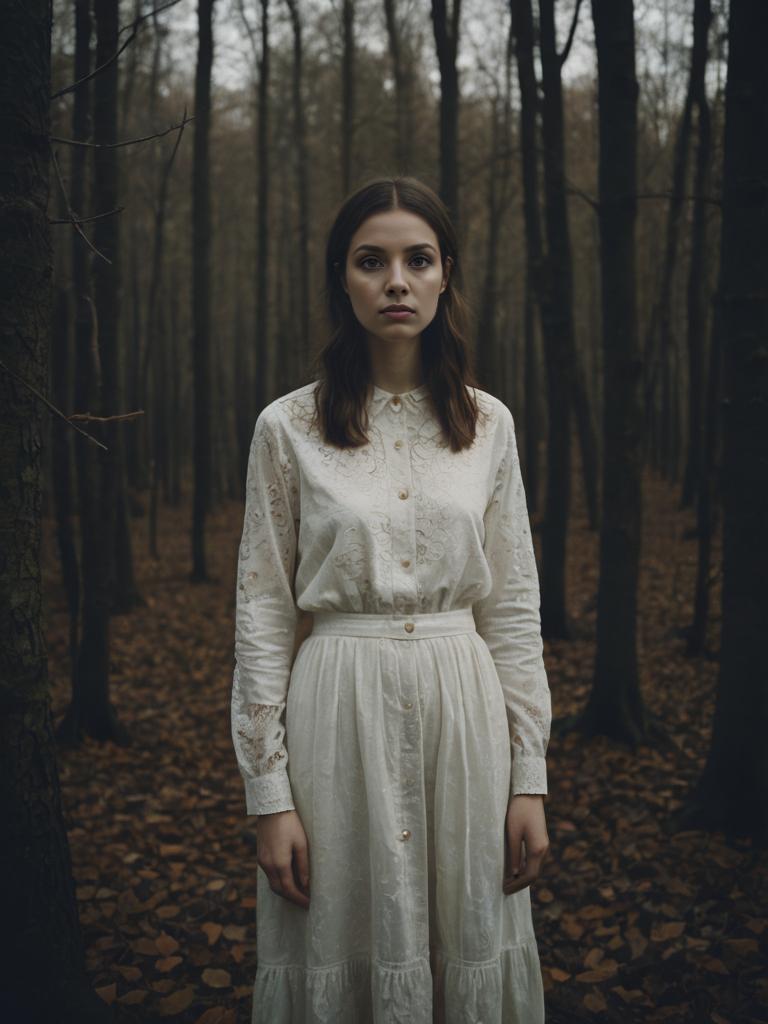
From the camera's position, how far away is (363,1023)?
6.16 ft

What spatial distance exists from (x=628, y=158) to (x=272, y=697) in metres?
4.36

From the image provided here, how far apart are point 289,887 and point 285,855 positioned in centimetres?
7

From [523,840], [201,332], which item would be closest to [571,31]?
[201,332]

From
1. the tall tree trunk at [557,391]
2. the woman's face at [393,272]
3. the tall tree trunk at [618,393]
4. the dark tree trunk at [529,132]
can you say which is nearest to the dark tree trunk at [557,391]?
the tall tree trunk at [557,391]

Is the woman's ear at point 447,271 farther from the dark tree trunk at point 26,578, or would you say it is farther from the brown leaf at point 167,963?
the brown leaf at point 167,963

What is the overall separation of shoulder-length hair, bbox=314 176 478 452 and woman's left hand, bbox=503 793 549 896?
86 centimetres

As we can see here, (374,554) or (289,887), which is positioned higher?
(374,554)

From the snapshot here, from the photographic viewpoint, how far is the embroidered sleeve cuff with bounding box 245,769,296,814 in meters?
1.79

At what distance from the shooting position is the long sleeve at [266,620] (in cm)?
182

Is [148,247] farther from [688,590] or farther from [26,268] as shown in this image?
[26,268]

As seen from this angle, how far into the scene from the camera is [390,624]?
6.18ft

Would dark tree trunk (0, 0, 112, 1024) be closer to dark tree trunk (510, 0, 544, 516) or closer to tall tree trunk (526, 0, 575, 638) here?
dark tree trunk (510, 0, 544, 516)

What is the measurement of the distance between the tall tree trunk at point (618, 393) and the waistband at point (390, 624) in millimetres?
3542

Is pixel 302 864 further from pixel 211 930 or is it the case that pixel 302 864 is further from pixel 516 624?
pixel 211 930
